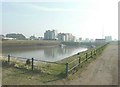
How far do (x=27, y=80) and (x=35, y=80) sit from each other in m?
0.46

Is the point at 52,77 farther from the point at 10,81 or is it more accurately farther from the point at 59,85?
A: the point at 10,81

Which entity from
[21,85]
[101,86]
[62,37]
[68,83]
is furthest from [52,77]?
[62,37]

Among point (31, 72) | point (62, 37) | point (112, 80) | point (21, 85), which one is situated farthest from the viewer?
point (62, 37)

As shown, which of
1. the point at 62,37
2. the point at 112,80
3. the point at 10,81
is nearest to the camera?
the point at 10,81

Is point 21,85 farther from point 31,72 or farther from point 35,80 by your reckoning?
point 31,72

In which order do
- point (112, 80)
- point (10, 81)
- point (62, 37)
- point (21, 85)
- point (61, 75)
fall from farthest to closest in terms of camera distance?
point (62, 37) < point (61, 75) < point (112, 80) < point (10, 81) < point (21, 85)

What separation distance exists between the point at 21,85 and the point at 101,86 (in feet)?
13.9

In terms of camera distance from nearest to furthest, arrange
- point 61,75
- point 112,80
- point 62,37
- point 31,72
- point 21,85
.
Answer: point 21,85 → point 112,80 → point 61,75 → point 31,72 → point 62,37

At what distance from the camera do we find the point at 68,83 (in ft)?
33.4

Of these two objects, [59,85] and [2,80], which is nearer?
[59,85]

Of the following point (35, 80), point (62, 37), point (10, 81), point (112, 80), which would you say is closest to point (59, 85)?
point (35, 80)

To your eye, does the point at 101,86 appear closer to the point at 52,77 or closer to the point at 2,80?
the point at 52,77

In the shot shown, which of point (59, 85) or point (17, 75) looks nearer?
point (59, 85)

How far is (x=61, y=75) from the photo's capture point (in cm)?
1196
